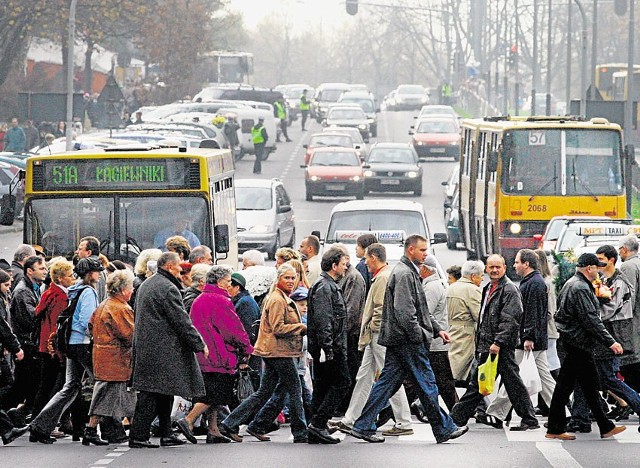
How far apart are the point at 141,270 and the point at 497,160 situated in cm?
1522

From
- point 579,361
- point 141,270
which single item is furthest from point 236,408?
point 579,361

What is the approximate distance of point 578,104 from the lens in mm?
45406

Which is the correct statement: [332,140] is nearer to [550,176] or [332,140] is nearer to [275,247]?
[275,247]

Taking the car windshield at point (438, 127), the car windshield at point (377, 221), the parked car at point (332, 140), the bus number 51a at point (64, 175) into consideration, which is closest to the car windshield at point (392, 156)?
the parked car at point (332, 140)

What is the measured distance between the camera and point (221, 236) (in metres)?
18.7

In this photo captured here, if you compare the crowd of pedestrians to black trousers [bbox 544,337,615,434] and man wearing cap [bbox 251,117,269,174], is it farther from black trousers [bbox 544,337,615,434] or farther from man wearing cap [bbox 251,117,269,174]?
man wearing cap [bbox 251,117,269,174]

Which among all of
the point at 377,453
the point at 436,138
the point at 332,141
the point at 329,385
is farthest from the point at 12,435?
the point at 436,138

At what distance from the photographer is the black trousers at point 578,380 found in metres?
14.1

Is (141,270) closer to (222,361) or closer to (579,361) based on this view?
(222,361)

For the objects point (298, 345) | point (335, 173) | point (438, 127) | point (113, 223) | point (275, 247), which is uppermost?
point (113, 223)

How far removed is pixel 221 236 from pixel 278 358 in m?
4.84

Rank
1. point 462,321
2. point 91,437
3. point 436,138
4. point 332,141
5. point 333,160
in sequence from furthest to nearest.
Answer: point 436,138 → point 332,141 → point 333,160 → point 462,321 → point 91,437

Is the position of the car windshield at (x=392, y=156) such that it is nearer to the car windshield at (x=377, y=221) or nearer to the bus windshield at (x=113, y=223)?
the car windshield at (x=377, y=221)

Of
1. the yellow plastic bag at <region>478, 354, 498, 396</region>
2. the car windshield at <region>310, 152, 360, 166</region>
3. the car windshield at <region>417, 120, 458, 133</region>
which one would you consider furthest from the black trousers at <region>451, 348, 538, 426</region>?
the car windshield at <region>417, 120, 458, 133</region>
